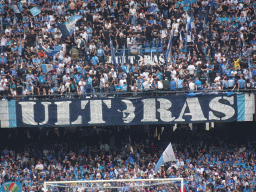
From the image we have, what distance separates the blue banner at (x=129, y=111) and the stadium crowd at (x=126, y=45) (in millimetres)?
638

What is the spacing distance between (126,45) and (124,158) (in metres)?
6.07

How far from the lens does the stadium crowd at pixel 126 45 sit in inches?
907

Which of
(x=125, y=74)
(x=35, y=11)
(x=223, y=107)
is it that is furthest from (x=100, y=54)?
(x=223, y=107)

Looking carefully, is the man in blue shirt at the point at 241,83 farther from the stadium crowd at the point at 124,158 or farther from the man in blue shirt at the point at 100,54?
the man in blue shirt at the point at 100,54

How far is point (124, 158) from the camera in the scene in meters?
23.7

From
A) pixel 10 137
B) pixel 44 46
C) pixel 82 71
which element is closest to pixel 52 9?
pixel 44 46

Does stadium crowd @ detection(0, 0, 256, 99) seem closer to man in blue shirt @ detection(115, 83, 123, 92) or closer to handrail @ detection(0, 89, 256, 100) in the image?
man in blue shirt @ detection(115, 83, 123, 92)

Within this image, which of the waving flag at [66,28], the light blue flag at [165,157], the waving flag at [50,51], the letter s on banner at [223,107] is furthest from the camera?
the waving flag at [66,28]

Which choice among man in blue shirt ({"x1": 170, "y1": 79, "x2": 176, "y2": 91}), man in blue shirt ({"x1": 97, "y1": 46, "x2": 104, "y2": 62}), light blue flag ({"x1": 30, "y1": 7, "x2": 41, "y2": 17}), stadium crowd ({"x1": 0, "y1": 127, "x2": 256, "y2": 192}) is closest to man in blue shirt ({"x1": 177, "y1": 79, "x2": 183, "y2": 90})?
man in blue shirt ({"x1": 170, "y1": 79, "x2": 176, "y2": 91})

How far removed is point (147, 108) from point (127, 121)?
1127mm

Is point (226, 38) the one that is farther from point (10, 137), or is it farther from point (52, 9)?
point (10, 137)

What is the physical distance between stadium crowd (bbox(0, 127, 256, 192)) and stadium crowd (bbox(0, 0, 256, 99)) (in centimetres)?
327

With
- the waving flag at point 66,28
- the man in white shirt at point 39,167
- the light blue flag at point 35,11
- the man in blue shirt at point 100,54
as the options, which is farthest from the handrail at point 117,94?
the light blue flag at point 35,11

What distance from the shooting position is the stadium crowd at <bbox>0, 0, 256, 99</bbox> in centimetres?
2305
